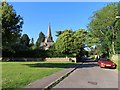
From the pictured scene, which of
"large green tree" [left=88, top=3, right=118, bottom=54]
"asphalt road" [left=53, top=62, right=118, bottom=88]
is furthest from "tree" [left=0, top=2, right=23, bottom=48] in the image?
"large green tree" [left=88, top=3, right=118, bottom=54]

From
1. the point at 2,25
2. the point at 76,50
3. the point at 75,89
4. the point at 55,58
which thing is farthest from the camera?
the point at 76,50

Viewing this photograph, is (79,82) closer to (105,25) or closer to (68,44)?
(105,25)

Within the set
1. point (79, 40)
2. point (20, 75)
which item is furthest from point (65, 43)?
point (20, 75)

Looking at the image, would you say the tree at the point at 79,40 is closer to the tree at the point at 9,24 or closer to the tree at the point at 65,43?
the tree at the point at 65,43

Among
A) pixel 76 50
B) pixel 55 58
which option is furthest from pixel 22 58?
pixel 76 50

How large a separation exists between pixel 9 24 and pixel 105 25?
43.8m

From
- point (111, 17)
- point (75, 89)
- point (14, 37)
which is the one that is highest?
point (111, 17)

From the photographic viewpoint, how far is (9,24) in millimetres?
33312

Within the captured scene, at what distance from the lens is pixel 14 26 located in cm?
3422

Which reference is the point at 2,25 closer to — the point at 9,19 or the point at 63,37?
the point at 9,19

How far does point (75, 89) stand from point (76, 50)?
63.3 meters

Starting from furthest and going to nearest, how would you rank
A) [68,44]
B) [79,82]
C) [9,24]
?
[68,44] → [9,24] → [79,82]

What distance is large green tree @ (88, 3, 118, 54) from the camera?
7231 centimetres

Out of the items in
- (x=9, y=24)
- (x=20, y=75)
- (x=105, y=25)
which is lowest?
(x=20, y=75)
